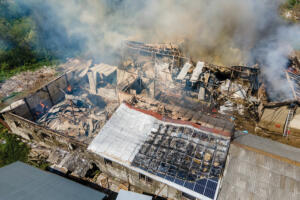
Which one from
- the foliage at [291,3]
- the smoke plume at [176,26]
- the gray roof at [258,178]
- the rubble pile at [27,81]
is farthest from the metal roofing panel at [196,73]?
the foliage at [291,3]

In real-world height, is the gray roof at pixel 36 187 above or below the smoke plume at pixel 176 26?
below

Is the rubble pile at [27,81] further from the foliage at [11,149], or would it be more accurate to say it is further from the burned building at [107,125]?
the foliage at [11,149]

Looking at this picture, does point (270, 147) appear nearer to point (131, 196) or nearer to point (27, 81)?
point (131, 196)

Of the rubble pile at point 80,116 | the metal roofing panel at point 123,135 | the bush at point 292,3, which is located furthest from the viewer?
the bush at point 292,3

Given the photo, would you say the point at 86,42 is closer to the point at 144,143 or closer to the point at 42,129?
the point at 42,129

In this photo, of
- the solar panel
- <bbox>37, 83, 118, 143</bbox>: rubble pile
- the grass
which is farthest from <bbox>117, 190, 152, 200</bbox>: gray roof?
the grass

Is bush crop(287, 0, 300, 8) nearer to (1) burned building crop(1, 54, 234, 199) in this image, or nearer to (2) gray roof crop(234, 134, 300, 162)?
(1) burned building crop(1, 54, 234, 199)

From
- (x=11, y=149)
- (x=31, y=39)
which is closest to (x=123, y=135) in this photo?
(x=11, y=149)
